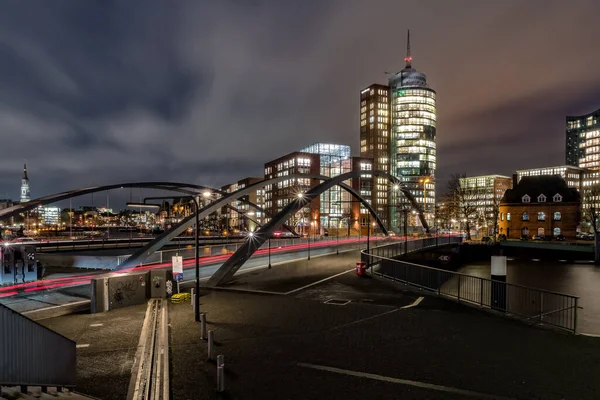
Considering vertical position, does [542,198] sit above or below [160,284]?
above

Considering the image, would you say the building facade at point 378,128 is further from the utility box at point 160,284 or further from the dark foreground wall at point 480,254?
the utility box at point 160,284

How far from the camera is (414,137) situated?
5822 inches

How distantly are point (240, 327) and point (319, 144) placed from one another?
405ft

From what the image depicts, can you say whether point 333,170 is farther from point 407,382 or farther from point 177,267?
point 407,382

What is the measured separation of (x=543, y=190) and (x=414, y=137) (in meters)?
75.1

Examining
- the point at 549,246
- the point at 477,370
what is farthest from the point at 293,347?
the point at 549,246

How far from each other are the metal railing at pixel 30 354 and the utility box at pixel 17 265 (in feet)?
66.5

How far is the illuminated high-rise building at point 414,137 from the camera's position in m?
148

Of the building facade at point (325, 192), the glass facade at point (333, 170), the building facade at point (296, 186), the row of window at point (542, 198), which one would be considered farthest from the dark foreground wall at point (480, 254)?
the glass facade at point (333, 170)

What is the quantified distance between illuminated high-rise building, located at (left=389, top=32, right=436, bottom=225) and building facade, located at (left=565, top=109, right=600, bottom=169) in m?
74.3

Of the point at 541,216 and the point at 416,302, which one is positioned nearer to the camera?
the point at 416,302

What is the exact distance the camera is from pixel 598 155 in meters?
166

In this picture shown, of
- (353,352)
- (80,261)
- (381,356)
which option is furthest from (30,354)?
(80,261)

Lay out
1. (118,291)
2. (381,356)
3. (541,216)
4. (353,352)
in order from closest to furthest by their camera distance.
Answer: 1. (381,356)
2. (353,352)
3. (118,291)
4. (541,216)
